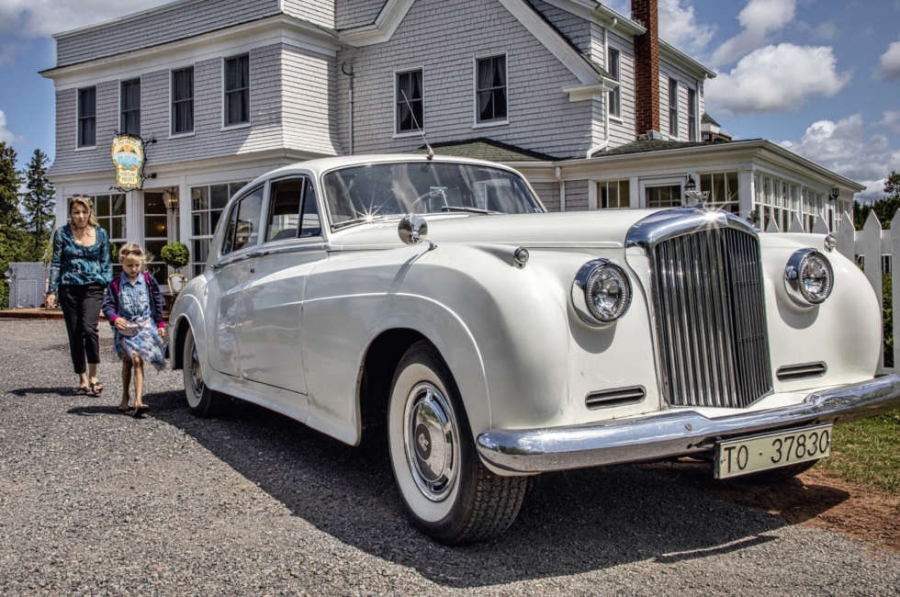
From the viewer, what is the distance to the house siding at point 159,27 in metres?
18.9

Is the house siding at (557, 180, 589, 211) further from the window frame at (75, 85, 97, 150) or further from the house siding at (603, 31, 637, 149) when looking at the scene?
the window frame at (75, 85, 97, 150)

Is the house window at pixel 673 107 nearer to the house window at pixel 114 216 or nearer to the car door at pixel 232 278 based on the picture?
the house window at pixel 114 216

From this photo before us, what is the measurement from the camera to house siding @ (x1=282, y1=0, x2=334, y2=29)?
1828 centimetres

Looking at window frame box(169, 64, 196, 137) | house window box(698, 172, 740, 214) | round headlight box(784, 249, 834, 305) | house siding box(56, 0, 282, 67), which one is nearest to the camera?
round headlight box(784, 249, 834, 305)

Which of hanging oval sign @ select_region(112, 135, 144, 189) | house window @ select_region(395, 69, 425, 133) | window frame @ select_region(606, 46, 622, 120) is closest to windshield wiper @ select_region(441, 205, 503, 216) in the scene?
window frame @ select_region(606, 46, 622, 120)

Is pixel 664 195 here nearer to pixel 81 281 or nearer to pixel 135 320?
pixel 81 281

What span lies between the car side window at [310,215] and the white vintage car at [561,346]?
0.08 m

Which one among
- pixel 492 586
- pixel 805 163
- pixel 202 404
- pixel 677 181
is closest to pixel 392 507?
pixel 492 586

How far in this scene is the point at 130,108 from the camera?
20.5m

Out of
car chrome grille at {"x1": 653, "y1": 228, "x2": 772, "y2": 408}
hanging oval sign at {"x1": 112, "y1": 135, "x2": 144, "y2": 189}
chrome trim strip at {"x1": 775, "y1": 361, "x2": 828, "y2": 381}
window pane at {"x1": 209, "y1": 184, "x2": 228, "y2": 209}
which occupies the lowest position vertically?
chrome trim strip at {"x1": 775, "y1": 361, "x2": 828, "y2": 381}

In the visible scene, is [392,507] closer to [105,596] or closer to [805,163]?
[105,596]

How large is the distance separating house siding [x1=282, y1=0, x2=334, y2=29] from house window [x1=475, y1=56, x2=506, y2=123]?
433 cm

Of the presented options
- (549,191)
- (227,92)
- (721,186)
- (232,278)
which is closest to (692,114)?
(721,186)

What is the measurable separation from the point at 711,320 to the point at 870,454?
235cm
